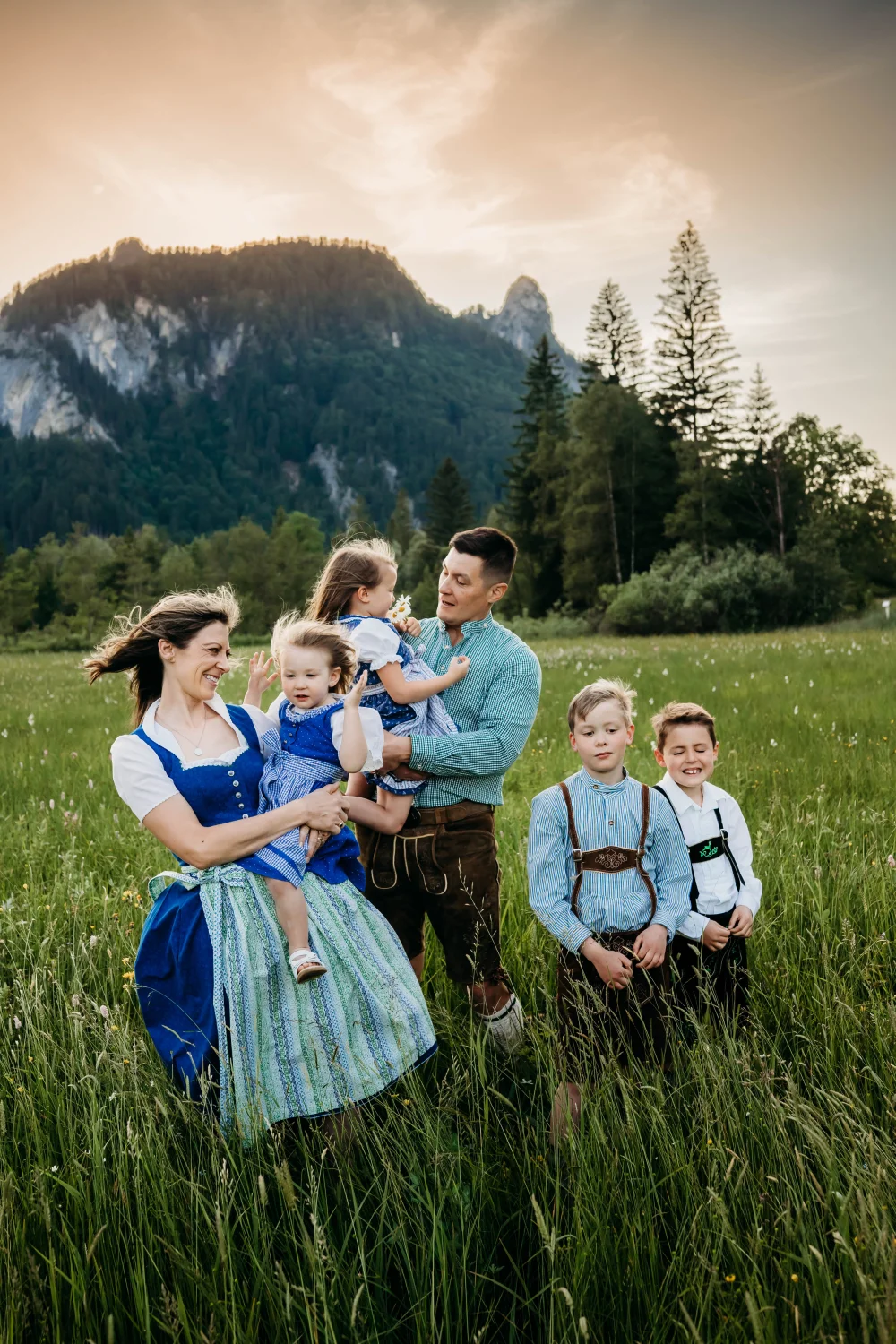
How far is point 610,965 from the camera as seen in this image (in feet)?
10.6

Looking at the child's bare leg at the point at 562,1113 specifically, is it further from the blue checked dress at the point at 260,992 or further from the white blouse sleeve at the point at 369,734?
the white blouse sleeve at the point at 369,734

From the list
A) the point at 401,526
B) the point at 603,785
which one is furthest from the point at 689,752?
the point at 401,526

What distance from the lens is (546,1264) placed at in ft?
8.09

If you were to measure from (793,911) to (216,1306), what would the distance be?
3488 mm

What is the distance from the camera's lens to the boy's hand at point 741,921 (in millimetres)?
3559

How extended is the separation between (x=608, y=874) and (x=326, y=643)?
1506 mm

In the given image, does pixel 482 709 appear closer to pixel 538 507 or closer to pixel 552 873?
pixel 552 873

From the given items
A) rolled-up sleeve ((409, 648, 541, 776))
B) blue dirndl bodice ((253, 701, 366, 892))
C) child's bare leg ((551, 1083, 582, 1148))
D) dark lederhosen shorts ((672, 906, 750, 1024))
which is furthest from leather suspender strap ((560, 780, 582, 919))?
blue dirndl bodice ((253, 701, 366, 892))

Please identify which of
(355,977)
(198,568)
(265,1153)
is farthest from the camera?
(198,568)

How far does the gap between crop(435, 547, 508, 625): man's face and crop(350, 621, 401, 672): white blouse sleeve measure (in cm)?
29

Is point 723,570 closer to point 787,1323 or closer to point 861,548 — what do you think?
point 861,548

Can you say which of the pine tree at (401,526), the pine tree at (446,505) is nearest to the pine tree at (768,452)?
the pine tree at (446,505)

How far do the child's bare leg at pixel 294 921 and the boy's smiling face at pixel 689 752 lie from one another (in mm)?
1659

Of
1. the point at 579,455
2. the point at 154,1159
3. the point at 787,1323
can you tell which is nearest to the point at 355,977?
the point at 154,1159
